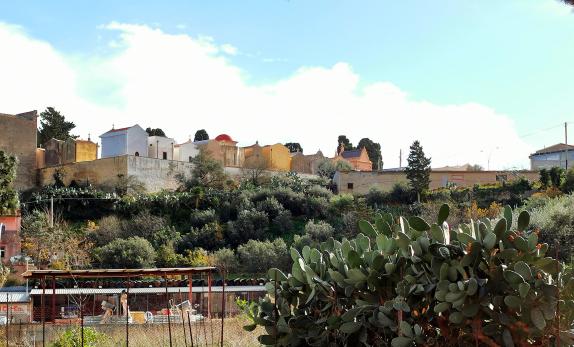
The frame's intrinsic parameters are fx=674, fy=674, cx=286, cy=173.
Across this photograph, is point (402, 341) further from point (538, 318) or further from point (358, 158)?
point (358, 158)

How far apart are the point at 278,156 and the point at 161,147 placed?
9.72m

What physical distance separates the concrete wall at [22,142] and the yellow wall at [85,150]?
4427 millimetres

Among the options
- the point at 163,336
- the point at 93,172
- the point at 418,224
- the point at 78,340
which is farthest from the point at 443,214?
the point at 93,172

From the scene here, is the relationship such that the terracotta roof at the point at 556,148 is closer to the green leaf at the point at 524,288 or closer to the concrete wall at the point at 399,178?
the concrete wall at the point at 399,178

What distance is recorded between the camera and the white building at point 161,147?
180 feet

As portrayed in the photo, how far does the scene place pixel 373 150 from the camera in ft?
233

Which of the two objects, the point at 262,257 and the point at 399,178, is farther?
the point at 399,178

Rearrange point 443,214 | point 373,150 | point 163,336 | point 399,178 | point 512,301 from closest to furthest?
point 512,301
point 443,214
point 163,336
point 399,178
point 373,150

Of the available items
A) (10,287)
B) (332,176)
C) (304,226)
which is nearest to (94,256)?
(10,287)

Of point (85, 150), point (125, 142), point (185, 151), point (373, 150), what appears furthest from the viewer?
point (373, 150)

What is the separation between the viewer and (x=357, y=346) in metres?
5.02

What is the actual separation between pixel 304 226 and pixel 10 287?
17126 millimetres

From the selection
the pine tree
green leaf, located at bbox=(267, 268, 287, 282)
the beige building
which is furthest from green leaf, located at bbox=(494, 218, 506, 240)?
the beige building

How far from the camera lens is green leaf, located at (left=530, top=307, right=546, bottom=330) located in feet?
13.3
